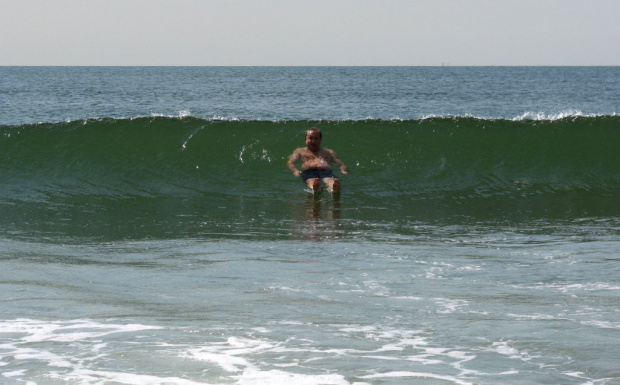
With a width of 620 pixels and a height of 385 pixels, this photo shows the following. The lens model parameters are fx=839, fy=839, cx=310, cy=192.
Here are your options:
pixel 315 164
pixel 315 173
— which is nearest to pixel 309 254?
pixel 315 173

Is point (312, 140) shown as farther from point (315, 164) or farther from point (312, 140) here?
point (315, 164)

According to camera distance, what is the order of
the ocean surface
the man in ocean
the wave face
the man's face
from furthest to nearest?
the man's face < the man in ocean < the wave face < the ocean surface

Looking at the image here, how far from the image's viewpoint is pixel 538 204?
1231cm

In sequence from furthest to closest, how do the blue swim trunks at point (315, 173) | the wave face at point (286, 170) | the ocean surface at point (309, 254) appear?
1. the blue swim trunks at point (315, 173)
2. the wave face at point (286, 170)
3. the ocean surface at point (309, 254)

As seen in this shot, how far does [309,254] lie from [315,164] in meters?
5.23

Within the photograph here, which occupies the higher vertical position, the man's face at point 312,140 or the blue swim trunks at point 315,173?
the man's face at point 312,140

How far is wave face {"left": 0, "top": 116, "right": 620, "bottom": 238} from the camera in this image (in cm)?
1166

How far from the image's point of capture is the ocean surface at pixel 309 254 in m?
4.63

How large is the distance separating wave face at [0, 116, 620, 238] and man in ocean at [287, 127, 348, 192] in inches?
13.2

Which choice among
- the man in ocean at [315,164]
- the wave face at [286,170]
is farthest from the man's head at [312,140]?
the wave face at [286,170]

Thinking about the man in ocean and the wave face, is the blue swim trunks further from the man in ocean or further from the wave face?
the wave face

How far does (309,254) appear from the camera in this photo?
785cm

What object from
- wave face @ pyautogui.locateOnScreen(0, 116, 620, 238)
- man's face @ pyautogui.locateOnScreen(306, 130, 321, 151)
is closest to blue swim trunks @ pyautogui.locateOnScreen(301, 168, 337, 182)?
wave face @ pyautogui.locateOnScreen(0, 116, 620, 238)

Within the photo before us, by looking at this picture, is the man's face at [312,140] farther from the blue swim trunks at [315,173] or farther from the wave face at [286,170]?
the wave face at [286,170]
